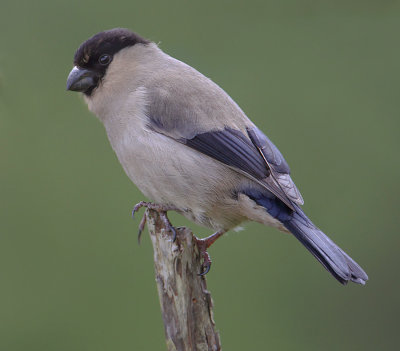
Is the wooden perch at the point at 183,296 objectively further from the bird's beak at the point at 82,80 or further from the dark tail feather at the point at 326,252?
the bird's beak at the point at 82,80

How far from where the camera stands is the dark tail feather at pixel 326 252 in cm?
380

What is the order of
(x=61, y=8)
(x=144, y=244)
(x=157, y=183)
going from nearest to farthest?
(x=157, y=183) < (x=144, y=244) < (x=61, y=8)

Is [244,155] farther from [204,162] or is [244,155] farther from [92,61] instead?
[92,61]

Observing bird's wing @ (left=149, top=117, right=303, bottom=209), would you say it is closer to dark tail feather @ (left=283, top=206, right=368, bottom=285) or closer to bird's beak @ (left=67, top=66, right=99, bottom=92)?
dark tail feather @ (left=283, top=206, right=368, bottom=285)

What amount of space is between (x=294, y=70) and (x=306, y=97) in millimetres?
280

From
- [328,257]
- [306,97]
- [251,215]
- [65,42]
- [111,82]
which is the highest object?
[65,42]

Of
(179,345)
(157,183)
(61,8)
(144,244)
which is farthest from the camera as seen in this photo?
(61,8)

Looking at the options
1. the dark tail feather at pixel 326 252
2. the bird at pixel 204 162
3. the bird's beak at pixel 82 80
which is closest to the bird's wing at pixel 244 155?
the bird at pixel 204 162

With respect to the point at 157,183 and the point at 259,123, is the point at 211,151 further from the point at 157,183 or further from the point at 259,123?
the point at 259,123

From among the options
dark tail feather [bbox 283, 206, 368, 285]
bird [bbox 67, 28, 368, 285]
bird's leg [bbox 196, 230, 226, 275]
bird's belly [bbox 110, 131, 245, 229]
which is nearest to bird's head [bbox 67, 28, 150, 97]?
bird [bbox 67, 28, 368, 285]

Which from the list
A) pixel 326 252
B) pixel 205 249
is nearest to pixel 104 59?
pixel 205 249

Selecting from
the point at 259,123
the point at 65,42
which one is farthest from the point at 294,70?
the point at 65,42

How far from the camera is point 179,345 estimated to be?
364cm

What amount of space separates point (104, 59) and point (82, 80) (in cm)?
21
